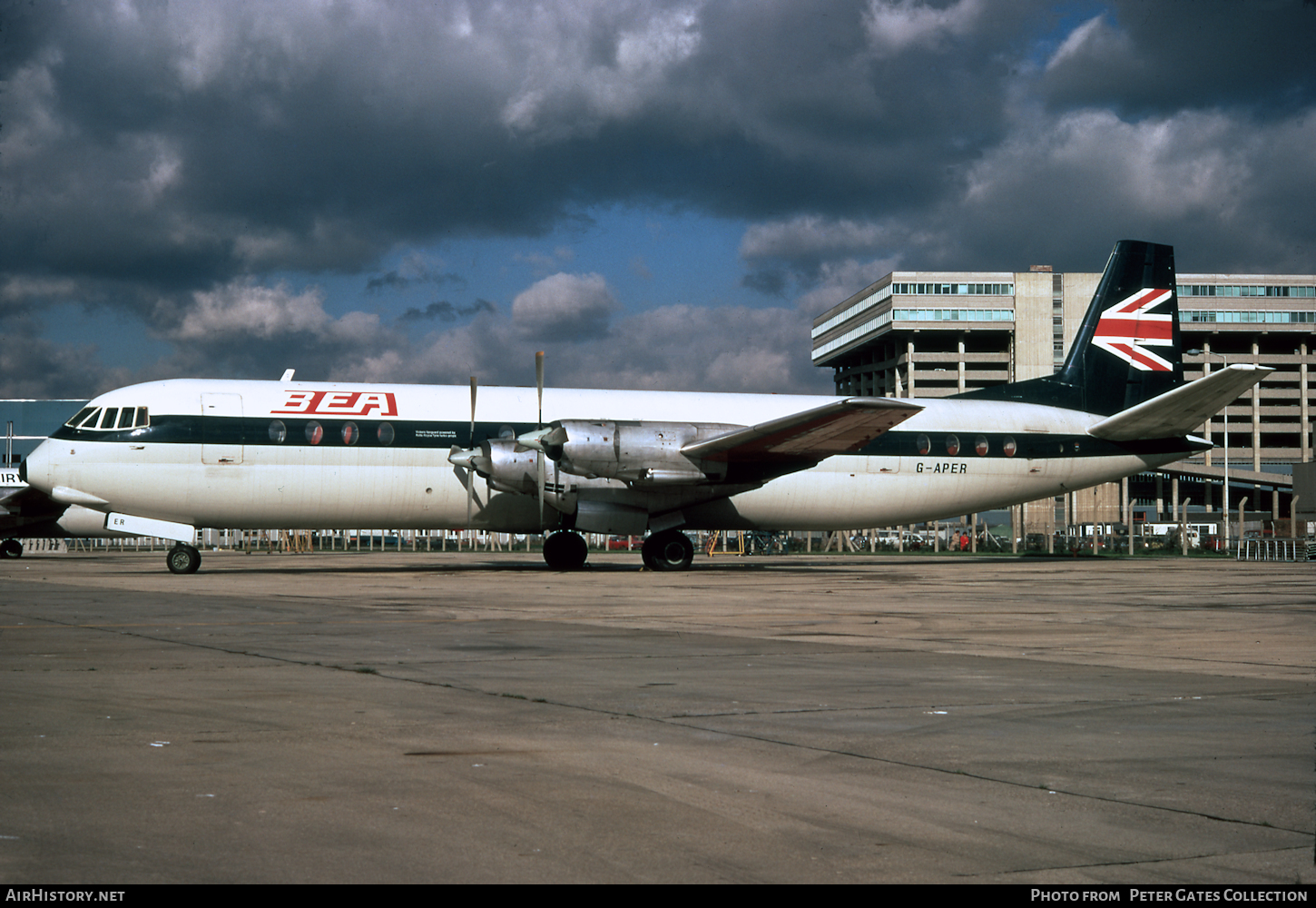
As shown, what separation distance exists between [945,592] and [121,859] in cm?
1958

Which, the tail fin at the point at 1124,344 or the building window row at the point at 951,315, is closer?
the tail fin at the point at 1124,344

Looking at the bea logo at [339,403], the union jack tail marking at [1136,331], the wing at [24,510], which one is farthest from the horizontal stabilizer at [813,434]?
the wing at [24,510]

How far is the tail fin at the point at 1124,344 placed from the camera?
3512cm

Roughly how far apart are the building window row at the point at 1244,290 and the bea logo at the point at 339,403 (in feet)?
467

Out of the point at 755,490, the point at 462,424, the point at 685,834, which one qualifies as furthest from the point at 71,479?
the point at 685,834

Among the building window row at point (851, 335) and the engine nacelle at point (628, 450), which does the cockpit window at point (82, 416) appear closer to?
the engine nacelle at point (628, 450)

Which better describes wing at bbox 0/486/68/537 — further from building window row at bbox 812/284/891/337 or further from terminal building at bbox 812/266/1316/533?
building window row at bbox 812/284/891/337

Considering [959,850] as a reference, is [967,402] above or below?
above

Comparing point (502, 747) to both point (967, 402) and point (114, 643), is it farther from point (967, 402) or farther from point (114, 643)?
point (967, 402)

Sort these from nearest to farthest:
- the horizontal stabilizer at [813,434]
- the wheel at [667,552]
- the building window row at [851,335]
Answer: the horizontal stabilizer at [813,434] < the wheel at [667,552] < the building window row at [851,335]

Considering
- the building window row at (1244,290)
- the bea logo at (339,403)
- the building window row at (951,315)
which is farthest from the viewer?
the building window row at (1244,290)

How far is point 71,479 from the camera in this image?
27.3m

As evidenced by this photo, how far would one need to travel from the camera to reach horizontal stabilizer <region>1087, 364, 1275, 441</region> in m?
30.8

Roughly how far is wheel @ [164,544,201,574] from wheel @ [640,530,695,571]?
11588mm
